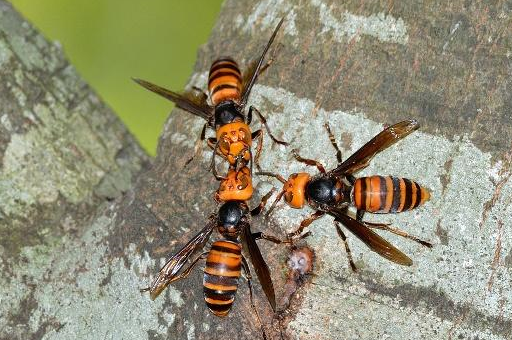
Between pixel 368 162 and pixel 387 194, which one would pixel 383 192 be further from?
pixel 368 162

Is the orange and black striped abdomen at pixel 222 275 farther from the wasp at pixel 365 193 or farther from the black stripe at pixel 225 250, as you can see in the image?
the wasp at pixel 365 193

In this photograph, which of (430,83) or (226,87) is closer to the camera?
(430,83)

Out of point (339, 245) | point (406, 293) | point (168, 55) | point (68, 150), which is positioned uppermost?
point (168, 55)

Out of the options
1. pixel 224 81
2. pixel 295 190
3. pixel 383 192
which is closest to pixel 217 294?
pixel 295 190

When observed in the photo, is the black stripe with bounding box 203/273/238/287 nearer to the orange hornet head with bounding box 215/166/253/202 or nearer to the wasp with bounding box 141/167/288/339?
the wasp with bounding box 141/167/288/339

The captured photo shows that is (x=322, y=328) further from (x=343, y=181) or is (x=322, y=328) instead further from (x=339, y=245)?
(x=343, y=181)

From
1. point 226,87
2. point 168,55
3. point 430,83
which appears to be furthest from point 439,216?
point 168,55
